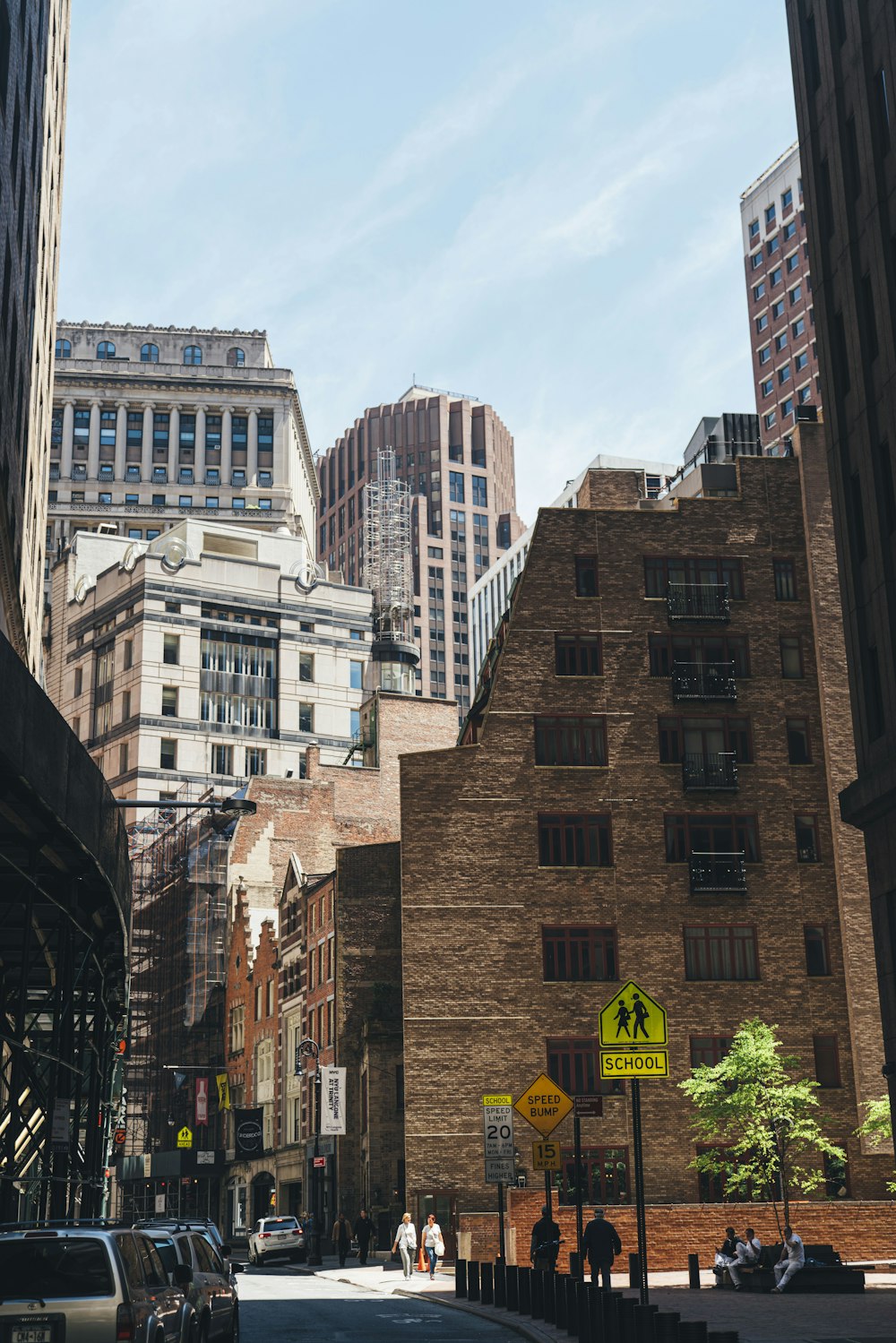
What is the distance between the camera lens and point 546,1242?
1303 inches

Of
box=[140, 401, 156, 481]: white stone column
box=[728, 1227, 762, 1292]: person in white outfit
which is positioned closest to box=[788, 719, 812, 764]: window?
box=[728, 1227, 762, 1292]: person in white outfit

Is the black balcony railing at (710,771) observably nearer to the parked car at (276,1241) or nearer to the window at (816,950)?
the window at (816,950)

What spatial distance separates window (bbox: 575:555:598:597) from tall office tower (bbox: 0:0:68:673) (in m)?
19.4

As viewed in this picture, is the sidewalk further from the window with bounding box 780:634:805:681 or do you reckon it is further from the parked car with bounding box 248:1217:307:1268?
the window with bounding box 780:634:805:681

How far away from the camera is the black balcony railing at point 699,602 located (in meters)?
60.1

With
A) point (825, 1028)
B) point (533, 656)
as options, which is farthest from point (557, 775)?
point (825, 1028)

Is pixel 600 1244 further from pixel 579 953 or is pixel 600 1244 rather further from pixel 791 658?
pixel 791 658

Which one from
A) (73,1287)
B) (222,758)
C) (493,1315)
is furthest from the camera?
(222,758)

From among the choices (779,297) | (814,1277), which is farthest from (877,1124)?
(779,297)

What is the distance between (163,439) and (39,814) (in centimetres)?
14946

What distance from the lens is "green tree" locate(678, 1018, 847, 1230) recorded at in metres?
51.1

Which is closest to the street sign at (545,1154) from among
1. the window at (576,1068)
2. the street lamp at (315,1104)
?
the window at (576,1068)

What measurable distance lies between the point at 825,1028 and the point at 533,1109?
31.0m

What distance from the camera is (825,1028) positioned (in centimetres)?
5669
